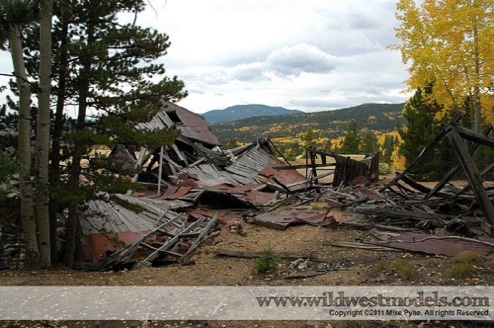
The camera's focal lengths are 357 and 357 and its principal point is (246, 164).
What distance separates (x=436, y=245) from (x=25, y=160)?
8.17m

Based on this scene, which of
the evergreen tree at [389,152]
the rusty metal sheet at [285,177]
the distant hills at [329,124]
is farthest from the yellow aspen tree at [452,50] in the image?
the distant hills at [329,124]

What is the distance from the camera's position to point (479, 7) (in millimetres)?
17188

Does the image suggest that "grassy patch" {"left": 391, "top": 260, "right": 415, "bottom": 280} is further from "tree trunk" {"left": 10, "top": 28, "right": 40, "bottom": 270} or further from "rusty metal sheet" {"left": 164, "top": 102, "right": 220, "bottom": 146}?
"rusty metal sheet" {"left": 164, "top": 102, "right": 220, "bottom": 146}

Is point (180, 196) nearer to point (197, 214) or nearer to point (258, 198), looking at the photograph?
point (197, 214)

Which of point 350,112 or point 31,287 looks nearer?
point 31,287

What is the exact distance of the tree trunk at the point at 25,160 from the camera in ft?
21.9

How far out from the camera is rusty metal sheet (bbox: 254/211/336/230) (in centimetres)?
1014

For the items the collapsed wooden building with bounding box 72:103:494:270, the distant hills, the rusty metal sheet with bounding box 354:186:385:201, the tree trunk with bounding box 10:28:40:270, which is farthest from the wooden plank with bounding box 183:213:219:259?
the distant hills

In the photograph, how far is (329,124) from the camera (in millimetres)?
170750

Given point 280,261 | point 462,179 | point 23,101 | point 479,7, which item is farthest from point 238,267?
point 462,179

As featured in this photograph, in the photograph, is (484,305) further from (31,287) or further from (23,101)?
(23,101)

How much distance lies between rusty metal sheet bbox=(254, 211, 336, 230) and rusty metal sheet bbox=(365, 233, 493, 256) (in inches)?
91.3

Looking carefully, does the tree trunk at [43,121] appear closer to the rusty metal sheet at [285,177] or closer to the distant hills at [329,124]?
the rusty metal sheet at [285,177]

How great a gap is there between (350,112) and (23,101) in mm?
194649
